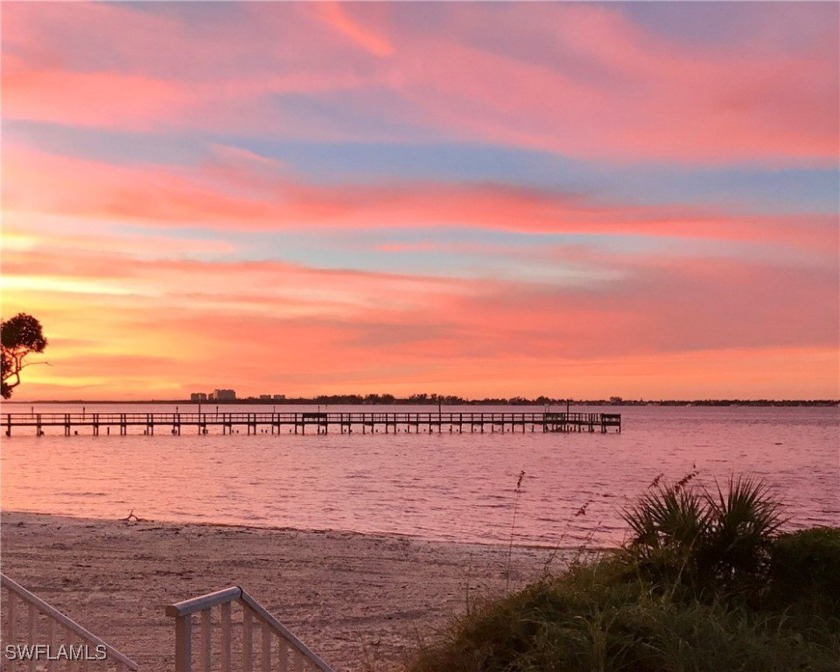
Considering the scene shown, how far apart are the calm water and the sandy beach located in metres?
2.66

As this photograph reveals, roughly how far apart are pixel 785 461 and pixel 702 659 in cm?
8004

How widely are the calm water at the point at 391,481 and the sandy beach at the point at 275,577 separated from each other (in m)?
2.66

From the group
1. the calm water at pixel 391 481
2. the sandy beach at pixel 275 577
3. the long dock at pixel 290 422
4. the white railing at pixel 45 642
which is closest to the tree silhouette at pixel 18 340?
the calm water at pixel 391 481

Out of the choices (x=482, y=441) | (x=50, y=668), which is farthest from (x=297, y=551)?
(x=482, y=441)

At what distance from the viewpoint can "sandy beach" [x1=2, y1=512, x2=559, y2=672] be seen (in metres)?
10.8

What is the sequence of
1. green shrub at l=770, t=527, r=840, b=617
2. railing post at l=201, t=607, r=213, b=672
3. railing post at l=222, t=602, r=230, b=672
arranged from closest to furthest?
railing post at l=201, t=607, r=213, b=672, railing post at l=222, t=602, r=230, b=672, green shrub at l=770, t=527, r=840, b=617

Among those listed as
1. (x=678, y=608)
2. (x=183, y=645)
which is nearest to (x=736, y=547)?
(x=678, y=608)

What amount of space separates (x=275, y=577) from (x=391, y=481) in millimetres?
37449

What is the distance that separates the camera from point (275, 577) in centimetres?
1530

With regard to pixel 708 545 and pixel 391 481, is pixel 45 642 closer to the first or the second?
pixel 708 545

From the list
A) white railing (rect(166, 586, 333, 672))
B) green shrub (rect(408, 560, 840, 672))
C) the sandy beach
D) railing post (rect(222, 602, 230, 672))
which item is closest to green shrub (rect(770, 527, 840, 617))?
green shrub (rect(408, 560, 840, 672))

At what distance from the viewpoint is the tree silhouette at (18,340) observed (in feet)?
145

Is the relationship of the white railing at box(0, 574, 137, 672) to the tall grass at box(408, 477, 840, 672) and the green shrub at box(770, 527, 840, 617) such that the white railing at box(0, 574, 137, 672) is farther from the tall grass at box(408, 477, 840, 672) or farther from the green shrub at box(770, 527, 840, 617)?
the green shrub at box(770, 527, 840, 617)

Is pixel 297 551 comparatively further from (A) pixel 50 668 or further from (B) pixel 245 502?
(B) pixel 245 502
